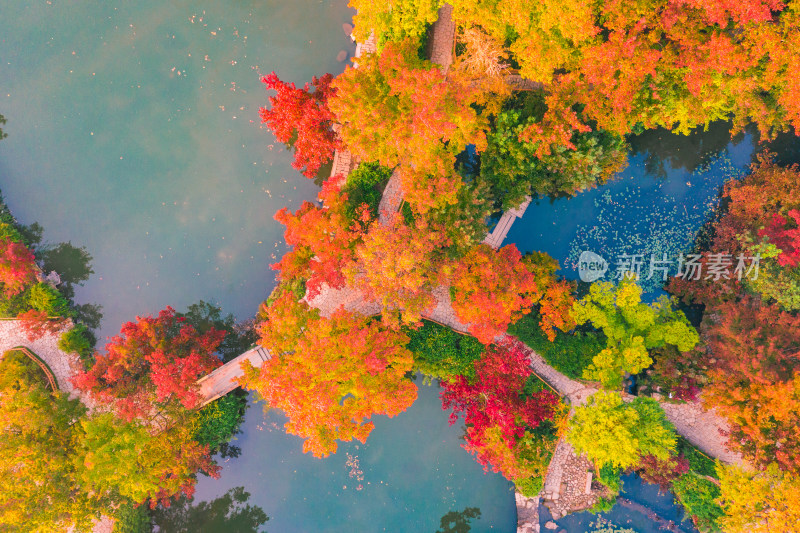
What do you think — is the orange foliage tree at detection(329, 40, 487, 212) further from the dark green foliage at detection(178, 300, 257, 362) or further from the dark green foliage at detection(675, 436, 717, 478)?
the dark green foliage at detection(675, 436, 717, 478)

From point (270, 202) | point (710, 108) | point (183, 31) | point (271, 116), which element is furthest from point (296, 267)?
point (710, 108)

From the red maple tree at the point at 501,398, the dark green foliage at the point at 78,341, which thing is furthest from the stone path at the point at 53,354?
the red maple tree at the point at 501,398

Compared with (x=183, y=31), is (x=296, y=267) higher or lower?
lower

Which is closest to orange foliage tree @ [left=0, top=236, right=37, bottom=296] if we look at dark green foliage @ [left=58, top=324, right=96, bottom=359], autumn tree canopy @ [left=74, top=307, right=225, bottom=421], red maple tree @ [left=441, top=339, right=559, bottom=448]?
dark green foliage @ [left=58, top=324, right=96, bottom=359]

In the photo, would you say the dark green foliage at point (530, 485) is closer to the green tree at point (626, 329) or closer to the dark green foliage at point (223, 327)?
the green tree at point (626, 329)

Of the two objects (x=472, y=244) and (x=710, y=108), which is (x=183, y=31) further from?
(x=710, y=108)

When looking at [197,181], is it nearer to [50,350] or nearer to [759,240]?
[50,350]

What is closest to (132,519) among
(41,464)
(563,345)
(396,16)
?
(41,464)
